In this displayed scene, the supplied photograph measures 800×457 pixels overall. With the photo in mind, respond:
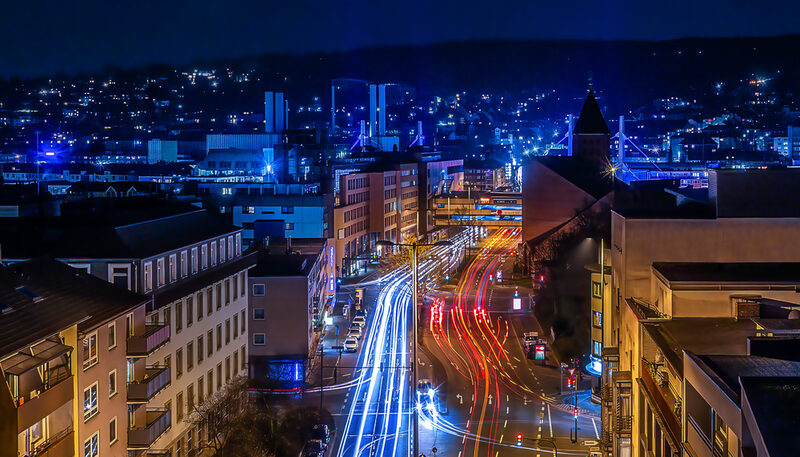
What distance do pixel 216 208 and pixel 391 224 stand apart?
17214mm

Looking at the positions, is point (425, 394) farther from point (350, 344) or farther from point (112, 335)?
point (112, 335)

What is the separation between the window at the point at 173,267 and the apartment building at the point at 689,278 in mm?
6878

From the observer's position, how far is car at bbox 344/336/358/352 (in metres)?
21.4

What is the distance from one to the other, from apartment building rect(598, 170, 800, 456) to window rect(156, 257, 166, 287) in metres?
6.84

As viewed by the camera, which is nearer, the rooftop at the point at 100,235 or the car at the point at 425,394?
the rooftop at the point at 100,235

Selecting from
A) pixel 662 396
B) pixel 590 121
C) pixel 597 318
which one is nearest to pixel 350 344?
pixel 597 318

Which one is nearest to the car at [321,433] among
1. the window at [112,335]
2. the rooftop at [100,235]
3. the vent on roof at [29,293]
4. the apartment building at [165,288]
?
the apartment building at [165,288]

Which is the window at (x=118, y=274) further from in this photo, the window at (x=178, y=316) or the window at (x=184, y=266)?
the window at (x=184, y=266)

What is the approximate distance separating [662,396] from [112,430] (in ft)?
21.3

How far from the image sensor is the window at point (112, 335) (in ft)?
32.6

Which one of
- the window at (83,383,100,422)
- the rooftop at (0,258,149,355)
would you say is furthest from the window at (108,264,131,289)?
the window at (83,383,100,422)

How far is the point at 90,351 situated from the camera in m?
9.33

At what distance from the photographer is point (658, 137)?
95.4 meters

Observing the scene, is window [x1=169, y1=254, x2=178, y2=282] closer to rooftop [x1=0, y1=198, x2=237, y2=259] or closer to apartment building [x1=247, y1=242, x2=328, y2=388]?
rooftop [x1=0, y1=198, x2=237, y2=259]
